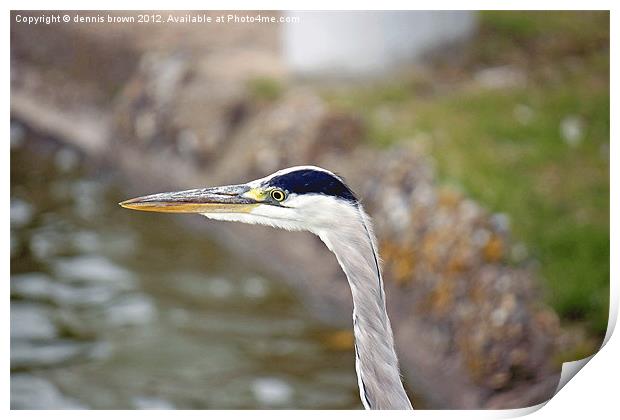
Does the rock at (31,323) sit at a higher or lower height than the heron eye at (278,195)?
lower

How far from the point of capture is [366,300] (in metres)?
1.96

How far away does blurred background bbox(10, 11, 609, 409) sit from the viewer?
261cm

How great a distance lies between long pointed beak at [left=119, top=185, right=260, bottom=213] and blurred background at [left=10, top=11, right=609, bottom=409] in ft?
2.12

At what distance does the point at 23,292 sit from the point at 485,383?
127 centimetres

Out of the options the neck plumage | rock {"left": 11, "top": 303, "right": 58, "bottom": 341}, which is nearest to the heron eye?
the neck plumage

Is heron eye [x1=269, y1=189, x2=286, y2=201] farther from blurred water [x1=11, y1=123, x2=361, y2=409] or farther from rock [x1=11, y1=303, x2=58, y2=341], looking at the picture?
rock [x1=11, y1=303, x2=58, y2=341]

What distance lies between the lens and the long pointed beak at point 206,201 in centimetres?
198

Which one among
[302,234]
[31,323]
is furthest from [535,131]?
[31,323]

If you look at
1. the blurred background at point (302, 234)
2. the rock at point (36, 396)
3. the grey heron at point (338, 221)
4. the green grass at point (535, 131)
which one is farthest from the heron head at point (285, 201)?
the rock at point (36, 396)

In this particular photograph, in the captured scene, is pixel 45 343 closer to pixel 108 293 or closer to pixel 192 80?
pixel 108 293

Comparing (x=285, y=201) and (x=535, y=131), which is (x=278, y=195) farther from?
(x=535, y=131)

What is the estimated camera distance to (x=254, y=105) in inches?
105

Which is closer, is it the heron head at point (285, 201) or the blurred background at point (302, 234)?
the heron head at point (285, 201)

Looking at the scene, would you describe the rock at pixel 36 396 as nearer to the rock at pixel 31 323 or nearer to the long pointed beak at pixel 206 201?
the rock at pixel 31 323
